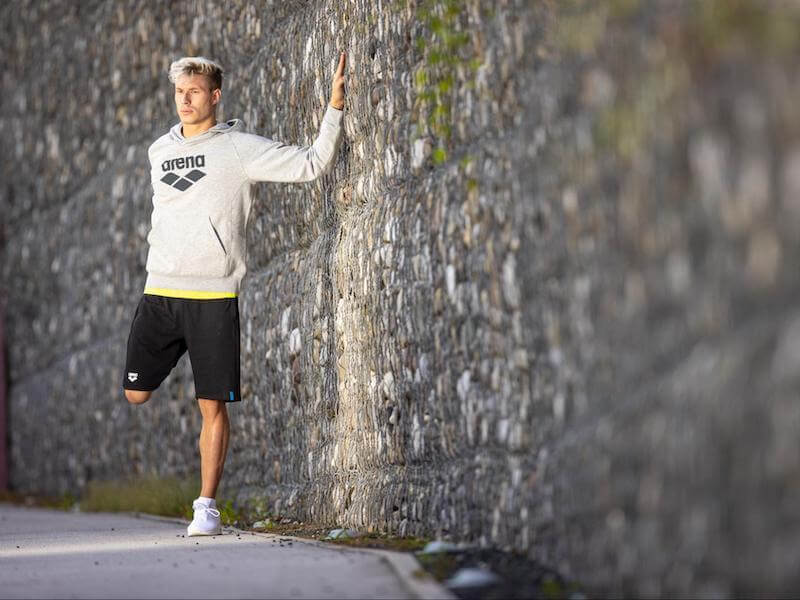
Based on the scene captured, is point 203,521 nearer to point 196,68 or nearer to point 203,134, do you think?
point 203,134

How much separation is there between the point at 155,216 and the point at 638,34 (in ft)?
10.7

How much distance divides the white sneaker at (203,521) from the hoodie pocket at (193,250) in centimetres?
91

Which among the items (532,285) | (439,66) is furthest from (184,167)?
(532,285)

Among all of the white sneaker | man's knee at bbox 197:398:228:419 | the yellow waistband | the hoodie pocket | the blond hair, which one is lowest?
the white sneaker

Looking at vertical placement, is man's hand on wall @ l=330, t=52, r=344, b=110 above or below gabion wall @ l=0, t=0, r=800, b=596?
above

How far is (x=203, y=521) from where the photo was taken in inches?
216

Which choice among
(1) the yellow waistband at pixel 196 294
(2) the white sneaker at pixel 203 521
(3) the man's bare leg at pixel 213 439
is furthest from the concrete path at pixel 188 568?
(1) the yellow waistband at pixel 196 294

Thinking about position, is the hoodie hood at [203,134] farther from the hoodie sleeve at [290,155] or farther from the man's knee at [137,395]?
the man's knee at [137,395]

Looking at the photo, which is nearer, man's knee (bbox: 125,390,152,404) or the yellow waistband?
the yellow waistband

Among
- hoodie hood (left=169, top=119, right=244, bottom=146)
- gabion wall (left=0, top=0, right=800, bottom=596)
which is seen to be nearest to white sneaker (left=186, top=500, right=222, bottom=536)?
gabion wall (left=0, top=0, right=800, bottom=596)

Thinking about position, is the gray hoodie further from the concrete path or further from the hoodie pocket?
the concrete path

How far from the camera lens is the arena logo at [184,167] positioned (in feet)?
18.8

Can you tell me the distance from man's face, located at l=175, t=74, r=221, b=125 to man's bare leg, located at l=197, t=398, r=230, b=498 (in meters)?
1.14

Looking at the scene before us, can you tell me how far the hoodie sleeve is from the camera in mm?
5582
